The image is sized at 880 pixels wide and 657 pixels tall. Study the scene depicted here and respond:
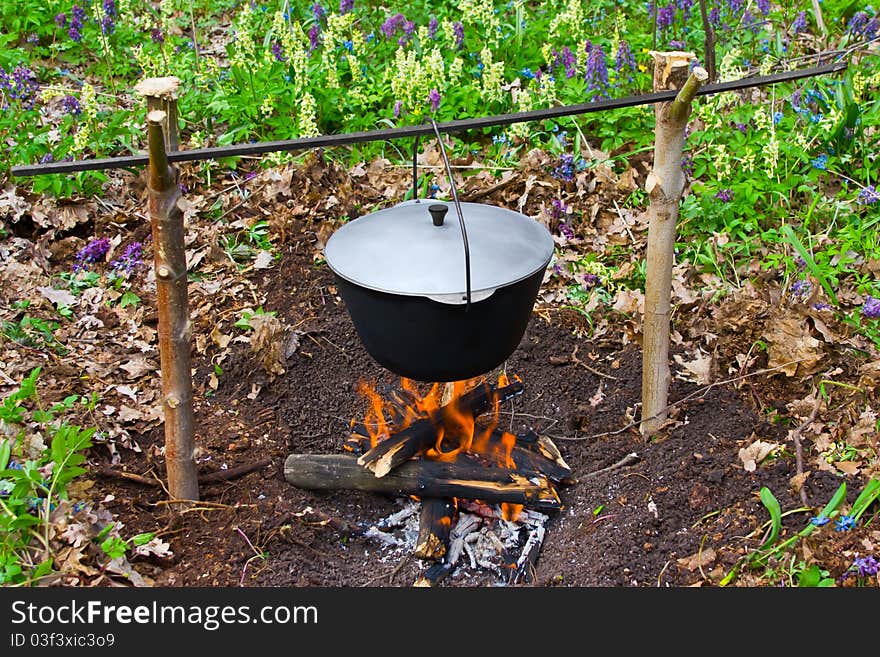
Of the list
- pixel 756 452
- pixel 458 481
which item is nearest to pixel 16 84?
pixel 458 481

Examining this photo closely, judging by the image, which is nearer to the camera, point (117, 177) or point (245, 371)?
point (245, 371)

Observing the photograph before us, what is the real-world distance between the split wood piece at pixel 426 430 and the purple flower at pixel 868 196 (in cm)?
190

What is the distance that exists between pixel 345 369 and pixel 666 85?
1.74 metres

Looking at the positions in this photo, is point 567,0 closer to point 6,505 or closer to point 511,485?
point 511,485

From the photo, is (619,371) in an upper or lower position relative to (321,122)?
lower

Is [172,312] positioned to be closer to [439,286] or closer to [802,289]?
[439,286]

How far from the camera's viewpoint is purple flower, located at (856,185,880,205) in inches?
164

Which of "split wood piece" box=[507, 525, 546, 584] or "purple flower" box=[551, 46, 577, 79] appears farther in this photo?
"purple flower" box=[551, 46, 577, 79]

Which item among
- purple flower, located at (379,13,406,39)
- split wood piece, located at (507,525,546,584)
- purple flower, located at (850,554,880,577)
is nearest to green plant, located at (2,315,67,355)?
split wood piece, located at (507,525,546,584)

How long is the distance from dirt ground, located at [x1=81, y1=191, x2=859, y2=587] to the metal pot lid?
93cm

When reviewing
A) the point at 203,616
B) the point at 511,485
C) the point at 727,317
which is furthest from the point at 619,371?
the point at 203,616

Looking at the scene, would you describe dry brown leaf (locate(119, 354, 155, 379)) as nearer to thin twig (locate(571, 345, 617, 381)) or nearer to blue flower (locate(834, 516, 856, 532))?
thin twig (locate(571, 345, 617, 381))

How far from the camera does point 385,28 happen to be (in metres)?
5.47

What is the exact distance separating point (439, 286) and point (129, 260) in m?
2.27
